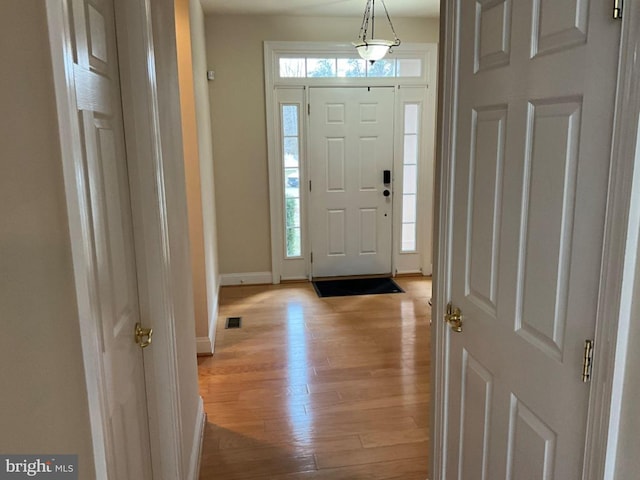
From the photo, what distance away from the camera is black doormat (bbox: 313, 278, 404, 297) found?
487 cm

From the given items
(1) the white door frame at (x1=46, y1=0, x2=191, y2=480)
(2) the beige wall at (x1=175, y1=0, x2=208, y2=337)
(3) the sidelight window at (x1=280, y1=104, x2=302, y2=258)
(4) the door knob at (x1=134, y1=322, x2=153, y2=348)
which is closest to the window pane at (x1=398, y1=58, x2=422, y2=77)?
(3) the sidelight window at (x1=280, y1=104, x2=302, y2=258)

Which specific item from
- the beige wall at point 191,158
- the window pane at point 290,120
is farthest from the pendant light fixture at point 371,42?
the beige wall at point 191,158

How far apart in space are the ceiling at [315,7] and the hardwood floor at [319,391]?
2.65 m

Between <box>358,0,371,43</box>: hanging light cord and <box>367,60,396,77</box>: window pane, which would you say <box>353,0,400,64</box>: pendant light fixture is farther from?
<box>367,60,396,77</box>: window pane

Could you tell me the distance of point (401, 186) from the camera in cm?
525

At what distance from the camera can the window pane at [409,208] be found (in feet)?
17.4

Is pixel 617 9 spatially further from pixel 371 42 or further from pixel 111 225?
pixel 371 42

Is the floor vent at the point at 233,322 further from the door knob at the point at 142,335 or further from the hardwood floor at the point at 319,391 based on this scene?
the door knob at the point at 142,335

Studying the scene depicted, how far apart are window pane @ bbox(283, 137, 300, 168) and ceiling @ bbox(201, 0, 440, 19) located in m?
1.18

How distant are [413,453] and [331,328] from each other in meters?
1.65

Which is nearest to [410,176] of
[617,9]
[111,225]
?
[111,225]

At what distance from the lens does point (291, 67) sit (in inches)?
192

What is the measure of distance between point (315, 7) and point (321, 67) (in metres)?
0.60

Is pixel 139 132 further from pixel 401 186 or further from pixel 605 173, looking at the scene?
pixel 401 186
